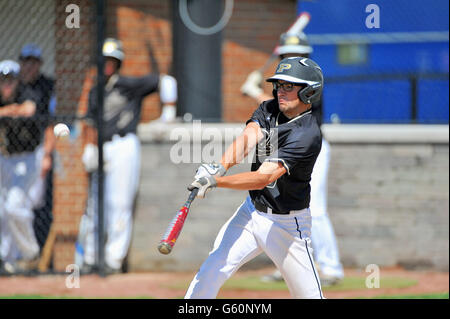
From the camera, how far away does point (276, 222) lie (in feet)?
16.4

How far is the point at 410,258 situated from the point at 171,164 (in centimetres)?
264

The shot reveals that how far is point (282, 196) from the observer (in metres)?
5.01

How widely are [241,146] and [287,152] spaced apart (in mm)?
301

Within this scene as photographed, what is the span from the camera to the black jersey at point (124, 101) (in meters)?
8.12

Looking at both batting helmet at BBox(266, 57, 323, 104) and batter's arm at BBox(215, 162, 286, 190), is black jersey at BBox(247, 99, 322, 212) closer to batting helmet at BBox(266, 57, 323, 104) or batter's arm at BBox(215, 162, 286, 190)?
batter's arm at BBox(215, 162, 286, 190)

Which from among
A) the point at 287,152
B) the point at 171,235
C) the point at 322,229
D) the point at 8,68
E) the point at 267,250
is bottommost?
the point at 322,229

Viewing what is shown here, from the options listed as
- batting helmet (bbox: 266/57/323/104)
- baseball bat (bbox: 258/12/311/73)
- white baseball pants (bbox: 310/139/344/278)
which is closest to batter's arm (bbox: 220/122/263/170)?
batting helmet (bbox: 266/57/323/104)

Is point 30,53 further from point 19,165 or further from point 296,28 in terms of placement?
point 296,28

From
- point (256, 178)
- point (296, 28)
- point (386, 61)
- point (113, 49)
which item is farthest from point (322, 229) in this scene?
point (386, 61)

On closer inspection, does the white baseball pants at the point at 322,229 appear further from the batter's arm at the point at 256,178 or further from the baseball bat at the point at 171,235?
the baseball bat at the point at 171,235

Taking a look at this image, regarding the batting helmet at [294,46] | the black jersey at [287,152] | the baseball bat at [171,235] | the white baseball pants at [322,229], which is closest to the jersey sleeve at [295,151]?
the black jersey at [287,152]

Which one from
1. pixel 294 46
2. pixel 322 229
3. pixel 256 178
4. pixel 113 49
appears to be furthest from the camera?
pixel 113 49

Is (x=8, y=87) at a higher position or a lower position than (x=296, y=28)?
lower
